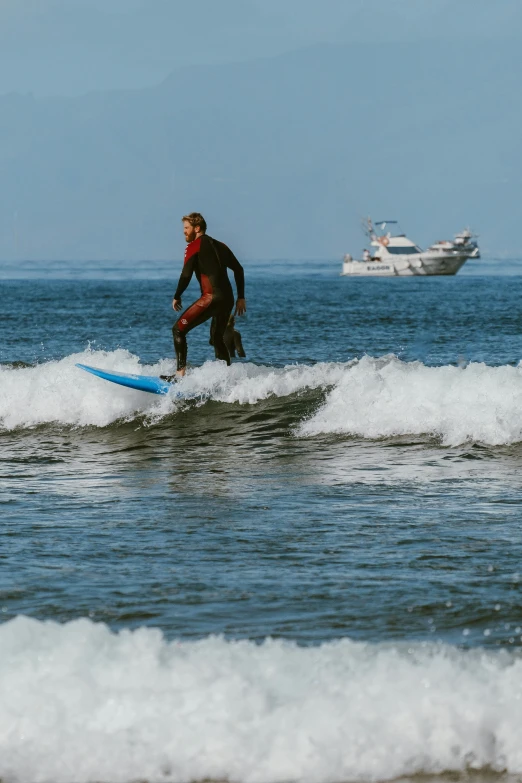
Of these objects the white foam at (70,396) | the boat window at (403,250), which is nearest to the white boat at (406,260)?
the boat window at (403,250)

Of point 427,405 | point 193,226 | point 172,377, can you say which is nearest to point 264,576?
point 193,226

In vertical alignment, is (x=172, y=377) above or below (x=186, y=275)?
below

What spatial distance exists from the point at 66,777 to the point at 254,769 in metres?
0.74

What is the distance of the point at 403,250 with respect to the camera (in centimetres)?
11888

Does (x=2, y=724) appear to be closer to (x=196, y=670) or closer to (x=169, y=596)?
(x=196, y=670)

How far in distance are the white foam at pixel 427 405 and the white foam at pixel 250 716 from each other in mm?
7549

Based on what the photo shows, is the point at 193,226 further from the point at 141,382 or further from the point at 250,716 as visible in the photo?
the point at 250,716

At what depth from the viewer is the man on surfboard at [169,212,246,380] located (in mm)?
13156

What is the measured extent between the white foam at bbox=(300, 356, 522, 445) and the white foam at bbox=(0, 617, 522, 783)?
24.8ft

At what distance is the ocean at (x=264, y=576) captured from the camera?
4832mm

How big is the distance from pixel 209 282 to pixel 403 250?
107m

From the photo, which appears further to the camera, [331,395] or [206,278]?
[331,395]

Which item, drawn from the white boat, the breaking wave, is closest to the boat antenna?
the white boat

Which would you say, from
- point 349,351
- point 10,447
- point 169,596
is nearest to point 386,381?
point 10,447
